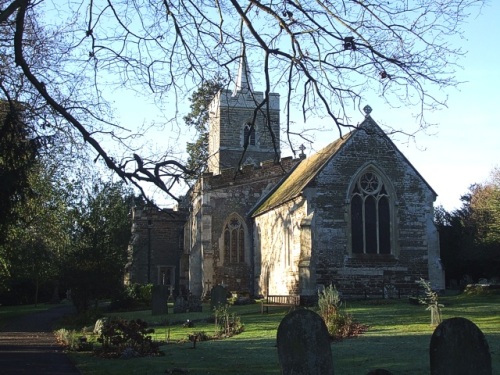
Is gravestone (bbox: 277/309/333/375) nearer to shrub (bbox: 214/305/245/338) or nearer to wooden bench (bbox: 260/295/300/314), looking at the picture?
shrub (bbox: 214/305/245/338)

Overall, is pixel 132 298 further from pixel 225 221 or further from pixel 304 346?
pixel 304 346

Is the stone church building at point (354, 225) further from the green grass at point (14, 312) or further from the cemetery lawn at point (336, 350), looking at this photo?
the green grass at point (14, 312)

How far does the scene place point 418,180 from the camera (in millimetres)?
30406

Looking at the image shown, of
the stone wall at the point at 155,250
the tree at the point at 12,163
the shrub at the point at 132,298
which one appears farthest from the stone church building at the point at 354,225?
the tree at the point at 12,163

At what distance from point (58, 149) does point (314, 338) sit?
6.37 m

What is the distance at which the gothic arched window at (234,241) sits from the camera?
37.1m

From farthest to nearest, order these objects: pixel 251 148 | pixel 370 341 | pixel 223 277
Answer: pixel 251 148
pixel 223 277
pixel 370 341

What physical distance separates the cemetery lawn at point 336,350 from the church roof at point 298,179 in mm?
9372

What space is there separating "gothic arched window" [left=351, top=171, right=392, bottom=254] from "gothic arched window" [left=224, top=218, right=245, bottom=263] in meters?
9.60

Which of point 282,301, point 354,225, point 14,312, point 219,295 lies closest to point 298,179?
point 354,225

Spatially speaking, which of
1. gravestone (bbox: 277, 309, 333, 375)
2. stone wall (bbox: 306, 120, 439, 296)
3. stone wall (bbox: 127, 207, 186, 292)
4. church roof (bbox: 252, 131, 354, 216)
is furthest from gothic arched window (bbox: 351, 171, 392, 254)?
stone wall (bbox: 127, 207, 186, 292)

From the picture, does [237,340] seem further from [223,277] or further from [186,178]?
[223,277]

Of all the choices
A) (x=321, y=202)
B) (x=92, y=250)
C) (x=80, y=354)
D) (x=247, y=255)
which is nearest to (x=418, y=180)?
(x=321, y=202)

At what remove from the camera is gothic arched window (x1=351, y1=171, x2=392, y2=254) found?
2934 cm
